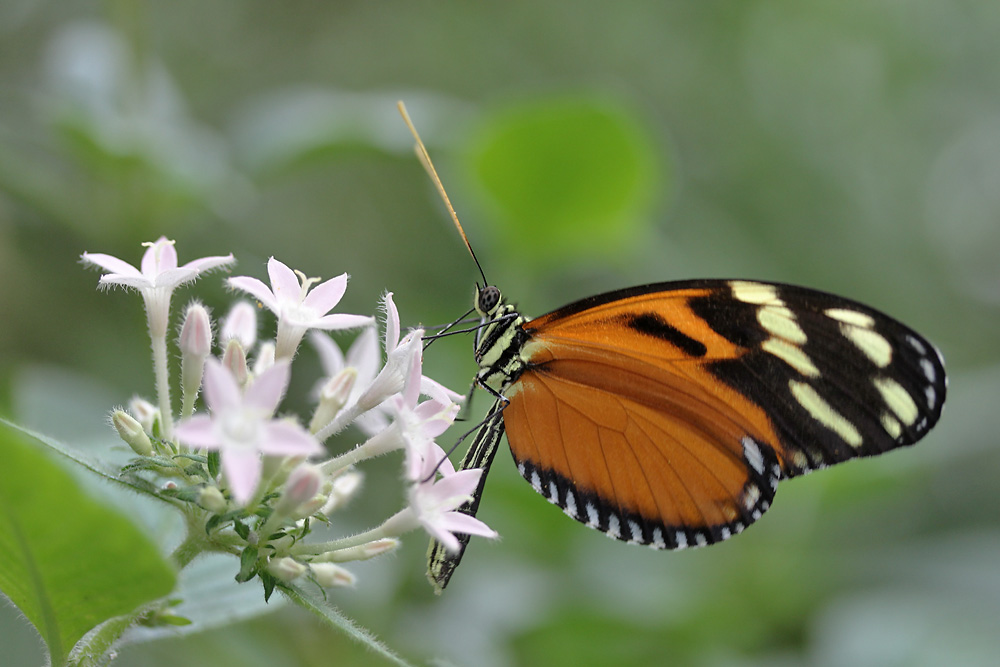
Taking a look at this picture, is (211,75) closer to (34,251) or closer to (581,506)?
(34,251)

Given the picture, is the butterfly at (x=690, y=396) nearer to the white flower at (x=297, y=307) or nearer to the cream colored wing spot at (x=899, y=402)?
the cream colored wing spot at (x=899, y=402)

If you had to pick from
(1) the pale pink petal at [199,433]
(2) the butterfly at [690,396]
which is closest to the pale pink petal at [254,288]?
(1) the pale pink petal at [199,433]

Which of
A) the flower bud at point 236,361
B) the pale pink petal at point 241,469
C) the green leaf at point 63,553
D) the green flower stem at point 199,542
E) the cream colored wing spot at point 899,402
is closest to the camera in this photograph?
the green leaf at point 63,553

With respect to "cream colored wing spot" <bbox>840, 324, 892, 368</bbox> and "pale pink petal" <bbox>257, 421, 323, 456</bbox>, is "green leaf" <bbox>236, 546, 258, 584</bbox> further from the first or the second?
"cream colored wing spot" <bbox>840, 324, 892, 368</bbox>

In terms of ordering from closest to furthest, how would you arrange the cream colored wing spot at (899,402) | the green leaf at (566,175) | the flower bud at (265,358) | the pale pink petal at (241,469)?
the pale pink petal at (241,469)
the flower bud at (265,358)
the cream colored wing spot at (899,402)
the green leaf at (566,175)

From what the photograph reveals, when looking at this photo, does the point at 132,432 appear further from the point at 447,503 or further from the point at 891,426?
the point at 891,426

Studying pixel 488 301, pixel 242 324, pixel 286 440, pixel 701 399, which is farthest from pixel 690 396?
pixel 286 440
